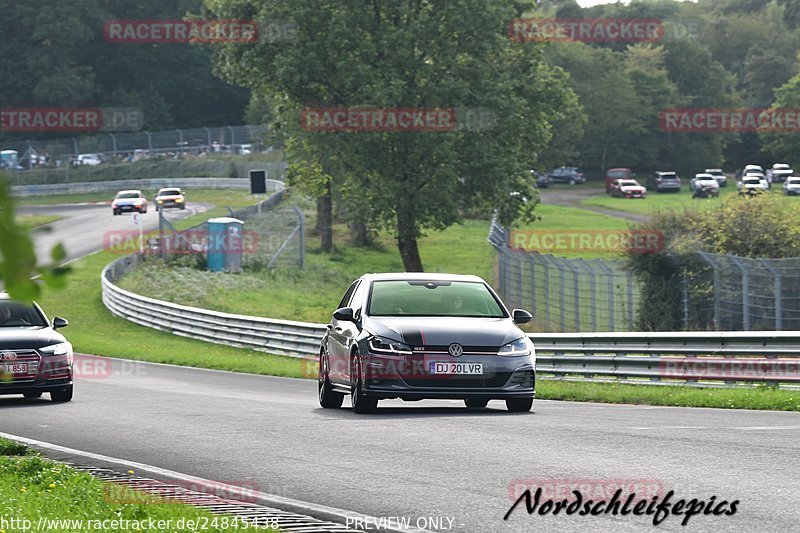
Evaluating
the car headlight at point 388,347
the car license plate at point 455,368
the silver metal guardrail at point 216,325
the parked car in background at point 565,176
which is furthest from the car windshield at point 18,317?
the parked car in background at point 565,176

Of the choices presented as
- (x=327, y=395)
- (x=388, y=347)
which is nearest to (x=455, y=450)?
(x=388, y=347)

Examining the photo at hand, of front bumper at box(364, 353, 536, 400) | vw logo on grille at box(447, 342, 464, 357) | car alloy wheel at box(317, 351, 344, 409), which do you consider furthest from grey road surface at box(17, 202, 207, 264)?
vw logo on grille at box(447, 342, 464, 357)

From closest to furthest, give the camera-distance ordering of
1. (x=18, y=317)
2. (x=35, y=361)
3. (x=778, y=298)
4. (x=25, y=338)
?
(x=35, y=361) → (x=25, y=338) → (x=18, y=317) → (x=778, y=298)

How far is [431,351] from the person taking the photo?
13.5 m

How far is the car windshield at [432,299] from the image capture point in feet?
47.9

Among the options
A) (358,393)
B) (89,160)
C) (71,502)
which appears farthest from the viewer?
(89,160)

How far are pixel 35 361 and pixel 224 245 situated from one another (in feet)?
106

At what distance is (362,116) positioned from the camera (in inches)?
1809

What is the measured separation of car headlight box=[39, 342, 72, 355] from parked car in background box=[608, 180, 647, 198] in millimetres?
82492

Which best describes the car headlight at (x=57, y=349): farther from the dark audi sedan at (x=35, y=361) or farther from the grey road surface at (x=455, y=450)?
the grey road surface at (x=455, y=450)

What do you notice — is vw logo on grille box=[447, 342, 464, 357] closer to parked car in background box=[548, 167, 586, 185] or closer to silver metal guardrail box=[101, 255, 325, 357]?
silver metal guardrail box=[101, 255, 325, 357]

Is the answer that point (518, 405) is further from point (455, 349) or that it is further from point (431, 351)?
point (431, 351)

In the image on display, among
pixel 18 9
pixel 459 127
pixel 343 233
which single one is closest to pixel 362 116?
pixel 459 127

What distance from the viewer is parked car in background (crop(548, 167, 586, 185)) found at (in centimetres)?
11525
